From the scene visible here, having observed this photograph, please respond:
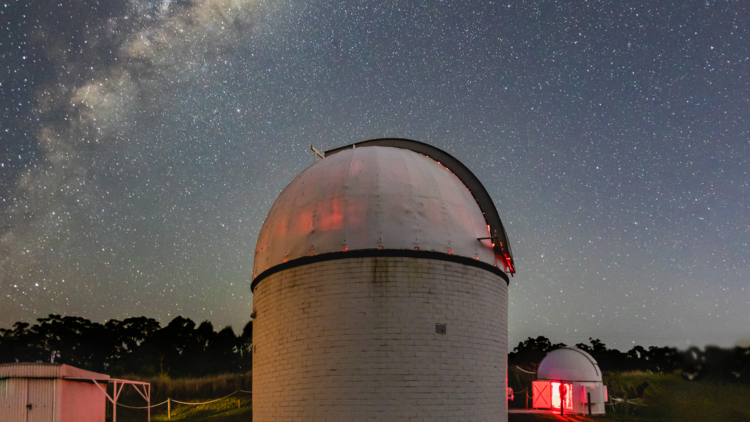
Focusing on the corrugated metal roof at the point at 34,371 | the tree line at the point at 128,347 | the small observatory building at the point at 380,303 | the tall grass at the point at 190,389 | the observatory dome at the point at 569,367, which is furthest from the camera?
the tree line at the point at 128,347

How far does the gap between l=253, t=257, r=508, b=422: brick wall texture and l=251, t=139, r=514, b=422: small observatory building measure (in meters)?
0.02

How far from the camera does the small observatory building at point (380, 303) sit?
1116cm

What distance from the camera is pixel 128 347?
44.1m

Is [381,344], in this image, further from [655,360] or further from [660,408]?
[655,360]

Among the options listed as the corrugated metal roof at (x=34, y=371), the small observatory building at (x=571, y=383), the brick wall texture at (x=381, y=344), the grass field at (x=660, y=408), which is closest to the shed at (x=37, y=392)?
the corrugated metal roof at (x=34, y=371)

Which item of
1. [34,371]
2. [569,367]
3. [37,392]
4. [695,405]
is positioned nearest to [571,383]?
[569,367]

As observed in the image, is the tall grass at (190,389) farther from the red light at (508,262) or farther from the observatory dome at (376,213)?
the red light at (508,262)

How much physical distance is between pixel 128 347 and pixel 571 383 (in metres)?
35.2

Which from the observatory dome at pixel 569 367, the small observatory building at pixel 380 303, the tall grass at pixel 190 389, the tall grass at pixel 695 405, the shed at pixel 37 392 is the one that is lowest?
the tall grass at pixel 190 389

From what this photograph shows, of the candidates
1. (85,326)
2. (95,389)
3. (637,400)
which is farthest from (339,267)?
(85,326)

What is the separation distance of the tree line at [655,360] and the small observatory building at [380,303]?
11679 millimetres

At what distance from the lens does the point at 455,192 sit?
13.5 m

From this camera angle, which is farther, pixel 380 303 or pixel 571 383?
pixel 571 383

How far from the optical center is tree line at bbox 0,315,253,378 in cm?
4116
